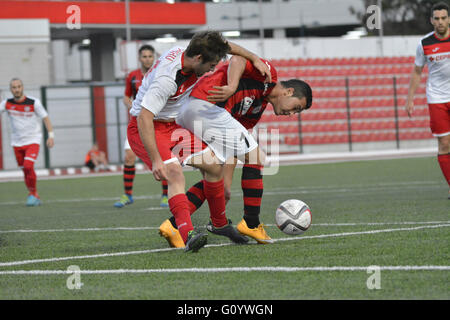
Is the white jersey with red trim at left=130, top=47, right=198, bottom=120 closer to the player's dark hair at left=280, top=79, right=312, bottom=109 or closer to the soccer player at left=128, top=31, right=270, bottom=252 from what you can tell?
the soccer player at left=128, top=31, right=270, bottom=252

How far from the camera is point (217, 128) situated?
17.8ft

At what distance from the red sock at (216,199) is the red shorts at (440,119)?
391cm

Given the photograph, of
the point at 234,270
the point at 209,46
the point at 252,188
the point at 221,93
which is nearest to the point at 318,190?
the point at 252,188

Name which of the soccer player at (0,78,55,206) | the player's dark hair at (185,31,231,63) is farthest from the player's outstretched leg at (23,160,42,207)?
the player's dark hair at (185,31,231,63)

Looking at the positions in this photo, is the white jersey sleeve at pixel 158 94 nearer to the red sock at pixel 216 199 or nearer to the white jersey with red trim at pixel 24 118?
the red sock at pixel 216 199

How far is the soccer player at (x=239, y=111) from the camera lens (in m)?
5.40

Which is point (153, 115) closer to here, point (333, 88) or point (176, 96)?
point (176, 96)

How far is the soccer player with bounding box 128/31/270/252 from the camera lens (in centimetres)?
489

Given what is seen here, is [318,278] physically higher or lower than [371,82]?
lower

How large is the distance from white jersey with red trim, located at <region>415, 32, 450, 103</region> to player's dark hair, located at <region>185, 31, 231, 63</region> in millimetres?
4409

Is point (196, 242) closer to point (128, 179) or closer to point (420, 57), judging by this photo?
point (420, 57)
